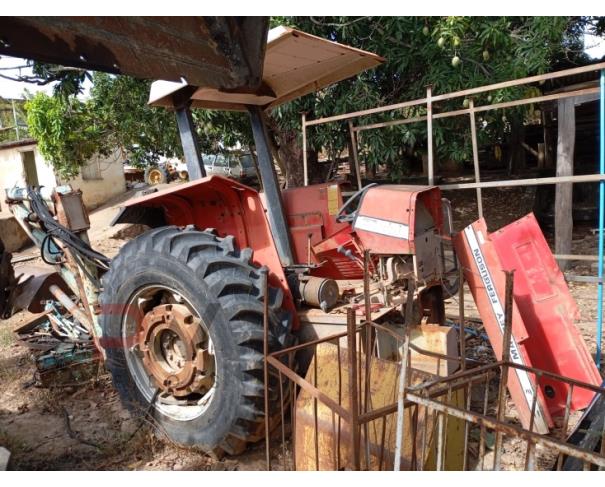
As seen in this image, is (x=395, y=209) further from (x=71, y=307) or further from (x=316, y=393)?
(x=71, y=307)

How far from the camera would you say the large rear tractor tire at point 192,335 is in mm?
2449

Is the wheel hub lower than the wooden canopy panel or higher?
lower

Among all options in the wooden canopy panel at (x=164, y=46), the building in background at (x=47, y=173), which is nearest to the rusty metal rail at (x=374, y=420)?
the wooden canopy panel at (x=164, y=46)

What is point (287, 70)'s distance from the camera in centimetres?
304

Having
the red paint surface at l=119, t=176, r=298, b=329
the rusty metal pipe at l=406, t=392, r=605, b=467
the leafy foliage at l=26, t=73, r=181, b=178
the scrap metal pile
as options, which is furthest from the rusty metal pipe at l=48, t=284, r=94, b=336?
the leafy foliage at l=26, t=73, r=181, b=178

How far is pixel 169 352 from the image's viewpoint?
9.83 ft

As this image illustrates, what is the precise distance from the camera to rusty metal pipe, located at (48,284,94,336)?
152 inches

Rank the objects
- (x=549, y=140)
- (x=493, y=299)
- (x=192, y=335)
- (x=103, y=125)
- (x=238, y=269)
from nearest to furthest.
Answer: (x=238, y=269) < (x=192, y=335) < (x=493, y=299) < (x=103, y=125) < (x=549, y=140)

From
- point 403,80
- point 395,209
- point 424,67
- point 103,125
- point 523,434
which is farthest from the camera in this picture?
point 103,125

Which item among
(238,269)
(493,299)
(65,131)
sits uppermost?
(65,131)

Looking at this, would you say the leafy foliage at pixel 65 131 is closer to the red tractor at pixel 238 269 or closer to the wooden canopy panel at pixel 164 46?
the red tractor at pixel 238 269

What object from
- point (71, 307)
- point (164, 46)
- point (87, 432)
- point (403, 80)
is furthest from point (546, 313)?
point (403, 80)

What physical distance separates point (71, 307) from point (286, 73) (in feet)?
8.54

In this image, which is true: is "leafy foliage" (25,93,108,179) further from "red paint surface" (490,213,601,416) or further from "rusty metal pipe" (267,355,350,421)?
"rusty metal pipe" (267,355,350,421)
